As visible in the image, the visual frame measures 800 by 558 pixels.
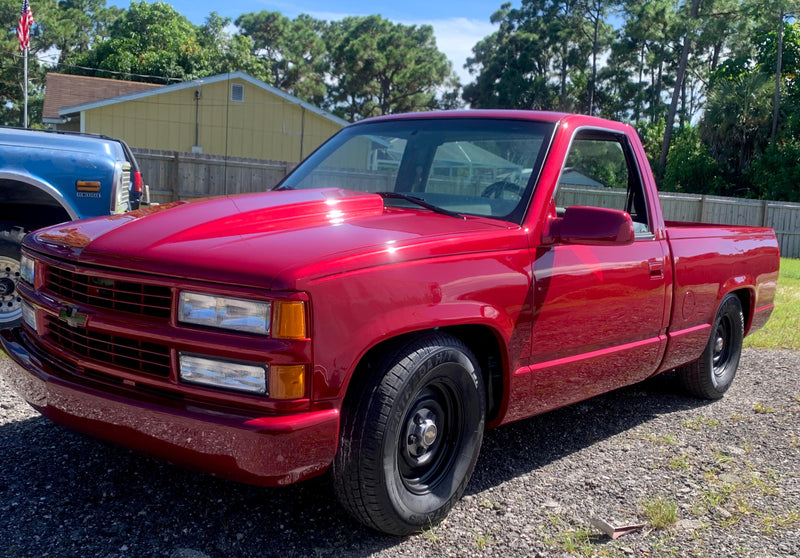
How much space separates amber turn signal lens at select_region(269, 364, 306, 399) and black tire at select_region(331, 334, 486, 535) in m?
0.30

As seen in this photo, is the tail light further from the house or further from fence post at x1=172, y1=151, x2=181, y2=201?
the house

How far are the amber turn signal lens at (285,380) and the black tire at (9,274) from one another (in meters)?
4.14

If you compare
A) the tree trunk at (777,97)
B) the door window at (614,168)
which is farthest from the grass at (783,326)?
the tree trunk at (777,97)

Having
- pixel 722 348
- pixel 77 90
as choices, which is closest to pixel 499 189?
pixel 722 348

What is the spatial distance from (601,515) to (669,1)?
42.2m

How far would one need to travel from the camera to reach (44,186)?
5.94m

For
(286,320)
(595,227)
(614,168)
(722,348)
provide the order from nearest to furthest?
(286,320)
(595,227)
(614,168)
(722,348)

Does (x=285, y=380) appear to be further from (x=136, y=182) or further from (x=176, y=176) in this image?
(x=176, y=176)

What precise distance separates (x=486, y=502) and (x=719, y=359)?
295 cm

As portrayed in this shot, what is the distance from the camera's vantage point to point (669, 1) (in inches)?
1580

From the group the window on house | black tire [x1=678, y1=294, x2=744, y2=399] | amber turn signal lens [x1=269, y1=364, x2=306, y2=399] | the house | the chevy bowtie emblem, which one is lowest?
black tire [x1=678, y1=294, x2=744, y2=399]

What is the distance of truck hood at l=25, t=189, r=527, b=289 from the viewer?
2.56m

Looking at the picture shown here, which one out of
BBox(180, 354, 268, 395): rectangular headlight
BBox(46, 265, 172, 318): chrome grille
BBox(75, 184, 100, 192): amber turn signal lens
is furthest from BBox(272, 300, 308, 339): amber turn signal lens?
BBox(75, 184, 100, 192): amber turn signal lens

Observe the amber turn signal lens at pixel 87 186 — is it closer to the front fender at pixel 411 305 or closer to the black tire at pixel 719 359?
the front fender at pixel 411 305
